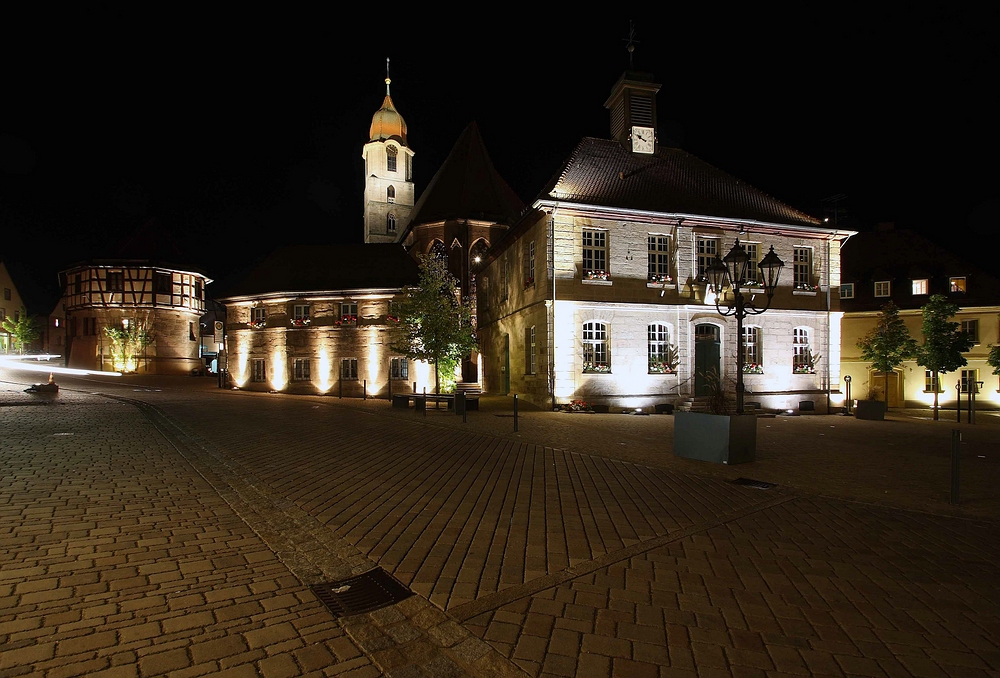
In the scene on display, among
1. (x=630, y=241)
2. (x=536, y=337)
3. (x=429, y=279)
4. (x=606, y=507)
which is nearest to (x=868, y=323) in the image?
(x=630, y=241)

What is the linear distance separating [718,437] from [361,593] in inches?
301

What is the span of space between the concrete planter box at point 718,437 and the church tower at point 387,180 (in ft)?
143

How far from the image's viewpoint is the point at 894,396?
32188mm

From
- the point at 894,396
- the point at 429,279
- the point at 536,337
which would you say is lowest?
the point at 894,396

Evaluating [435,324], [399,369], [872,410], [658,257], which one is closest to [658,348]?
[658,257]

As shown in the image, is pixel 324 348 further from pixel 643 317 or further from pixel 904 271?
pixel 904 271

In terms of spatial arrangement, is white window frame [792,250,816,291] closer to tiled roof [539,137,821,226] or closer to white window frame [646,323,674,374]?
tiled roof [539,137,821,226]

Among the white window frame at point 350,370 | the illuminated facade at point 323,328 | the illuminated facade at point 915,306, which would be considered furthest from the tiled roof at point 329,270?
the illuminated facade at point 915,306

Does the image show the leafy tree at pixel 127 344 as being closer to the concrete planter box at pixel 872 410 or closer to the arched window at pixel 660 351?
the arched window at pixel 660 351

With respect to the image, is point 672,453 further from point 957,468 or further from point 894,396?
point 894,396

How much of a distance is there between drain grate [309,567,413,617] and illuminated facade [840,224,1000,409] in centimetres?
3258

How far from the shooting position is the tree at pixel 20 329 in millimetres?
57656

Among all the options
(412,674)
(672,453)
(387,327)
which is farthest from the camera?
(387,327)

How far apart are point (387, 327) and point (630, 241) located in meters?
15.3
